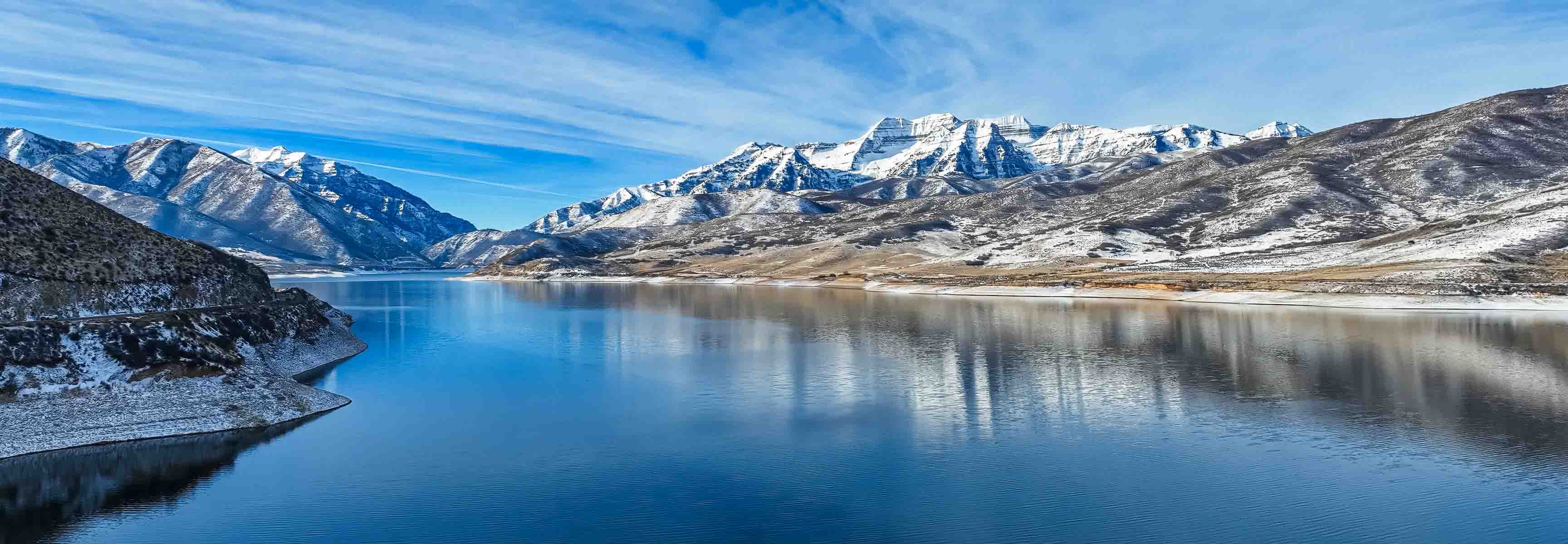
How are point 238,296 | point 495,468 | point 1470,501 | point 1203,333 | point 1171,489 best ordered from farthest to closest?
point 1203,333 → point 238,296 → point 495,468 → point 1171,489 → point 1470,501

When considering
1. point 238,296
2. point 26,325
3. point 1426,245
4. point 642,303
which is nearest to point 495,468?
point 26,325

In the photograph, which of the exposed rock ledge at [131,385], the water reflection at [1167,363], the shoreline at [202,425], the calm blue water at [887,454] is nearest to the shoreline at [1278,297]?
the water reflection at [1167,363]

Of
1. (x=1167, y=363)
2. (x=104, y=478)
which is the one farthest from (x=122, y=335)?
(x=1167, y=363)

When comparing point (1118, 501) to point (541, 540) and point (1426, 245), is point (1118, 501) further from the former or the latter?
point (1426, 245)

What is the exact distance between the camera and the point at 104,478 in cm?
2945

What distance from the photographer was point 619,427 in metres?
37.7

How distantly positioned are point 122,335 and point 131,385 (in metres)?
3.29

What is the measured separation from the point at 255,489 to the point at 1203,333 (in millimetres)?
66203

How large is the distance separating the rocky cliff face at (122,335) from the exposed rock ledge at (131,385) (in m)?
0.06

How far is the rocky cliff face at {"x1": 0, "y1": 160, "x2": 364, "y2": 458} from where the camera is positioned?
34750 mm

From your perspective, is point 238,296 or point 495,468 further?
point 238,296

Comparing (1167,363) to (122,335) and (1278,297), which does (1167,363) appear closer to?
(122,335)

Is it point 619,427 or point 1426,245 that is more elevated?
point 1426,245

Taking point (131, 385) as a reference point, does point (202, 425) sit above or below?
below
